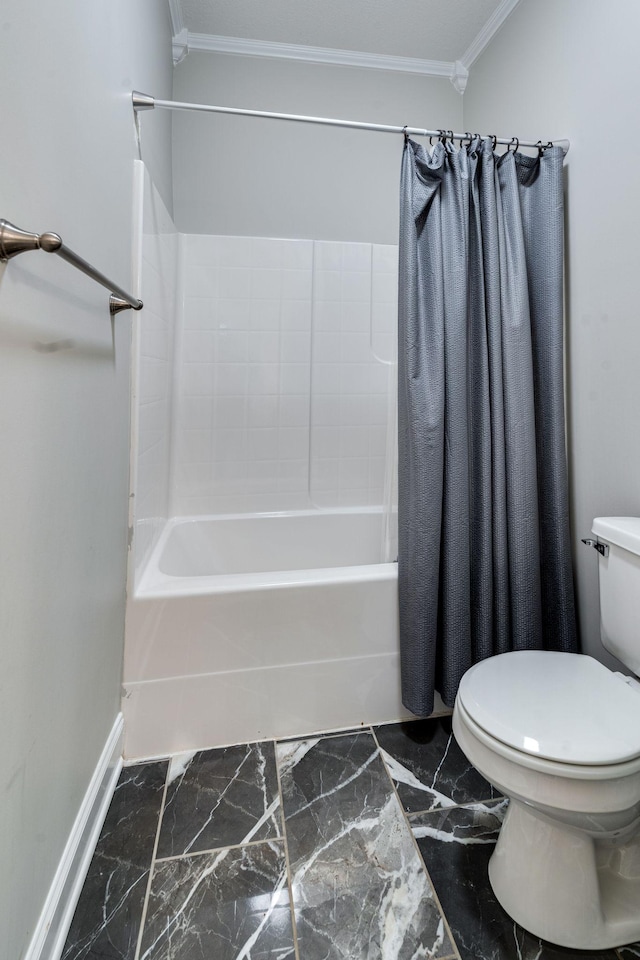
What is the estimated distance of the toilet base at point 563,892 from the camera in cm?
97

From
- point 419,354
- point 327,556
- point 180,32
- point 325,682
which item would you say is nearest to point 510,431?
point 419,354

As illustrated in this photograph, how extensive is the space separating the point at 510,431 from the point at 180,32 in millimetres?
2241

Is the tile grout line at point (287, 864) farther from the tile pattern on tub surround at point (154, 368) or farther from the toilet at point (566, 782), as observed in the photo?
the tile pattern on tub surround at point (154, 368)

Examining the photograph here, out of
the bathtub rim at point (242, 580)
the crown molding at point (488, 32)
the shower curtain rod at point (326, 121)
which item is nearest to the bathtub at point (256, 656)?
the bathtub rim at point (242, 580)

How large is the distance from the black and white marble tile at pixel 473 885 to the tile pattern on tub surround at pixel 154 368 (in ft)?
3.62

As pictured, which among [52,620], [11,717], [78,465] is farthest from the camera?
[78,465]

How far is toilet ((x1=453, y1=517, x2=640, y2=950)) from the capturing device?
0.88m

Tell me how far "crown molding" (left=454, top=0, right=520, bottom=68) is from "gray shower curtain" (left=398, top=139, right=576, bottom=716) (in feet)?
2.93

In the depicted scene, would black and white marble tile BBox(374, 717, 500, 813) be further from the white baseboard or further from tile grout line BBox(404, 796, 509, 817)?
the white baseboard

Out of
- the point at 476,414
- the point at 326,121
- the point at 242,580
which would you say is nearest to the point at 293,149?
the point at 326,121

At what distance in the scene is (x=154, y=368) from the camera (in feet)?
5.90

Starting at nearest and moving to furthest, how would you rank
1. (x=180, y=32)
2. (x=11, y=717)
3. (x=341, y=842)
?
1. (x=11, y=717)
2. (x=341, y=842)
3. (x=180, y=32)

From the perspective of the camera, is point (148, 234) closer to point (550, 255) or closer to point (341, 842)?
point (550, 255)

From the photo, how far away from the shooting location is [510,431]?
154 centimetres
